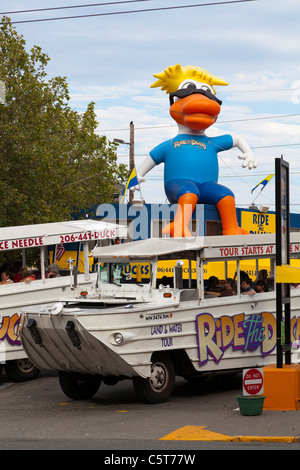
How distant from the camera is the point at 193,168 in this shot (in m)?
20.9

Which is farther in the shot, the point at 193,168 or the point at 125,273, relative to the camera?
the point at 193,168

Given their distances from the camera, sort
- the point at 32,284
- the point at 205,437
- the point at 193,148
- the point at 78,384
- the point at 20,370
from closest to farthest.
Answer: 1. the point at 205,437
2. the point at 78,384
3. the point at 32,284
4. the point at 20,370
5. the point at 193,148

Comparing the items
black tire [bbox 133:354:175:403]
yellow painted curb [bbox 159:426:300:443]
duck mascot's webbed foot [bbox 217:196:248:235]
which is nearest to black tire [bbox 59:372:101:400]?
black tire [bbox 133:354:175:403]

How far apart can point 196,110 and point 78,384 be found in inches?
366

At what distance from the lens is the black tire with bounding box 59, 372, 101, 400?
13.3 meters

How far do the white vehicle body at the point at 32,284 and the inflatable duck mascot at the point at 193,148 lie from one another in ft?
13.9

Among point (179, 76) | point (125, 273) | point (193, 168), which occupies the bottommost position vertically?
point (125, 273)

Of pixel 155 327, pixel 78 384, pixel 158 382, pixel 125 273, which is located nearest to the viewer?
pixel 155 327

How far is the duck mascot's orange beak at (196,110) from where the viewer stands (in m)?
20.5

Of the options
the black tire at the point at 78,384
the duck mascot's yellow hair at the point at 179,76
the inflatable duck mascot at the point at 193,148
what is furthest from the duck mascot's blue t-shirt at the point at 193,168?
the black tire at the point at 78,384

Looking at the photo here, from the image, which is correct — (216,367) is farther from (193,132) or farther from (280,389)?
(193,132)

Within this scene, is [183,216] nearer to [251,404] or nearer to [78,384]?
[78,384]

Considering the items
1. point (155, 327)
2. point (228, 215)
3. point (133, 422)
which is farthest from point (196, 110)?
point (133, 422)

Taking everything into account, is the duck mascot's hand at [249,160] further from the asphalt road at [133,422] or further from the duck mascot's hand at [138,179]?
the asphalt road at [133,422]
